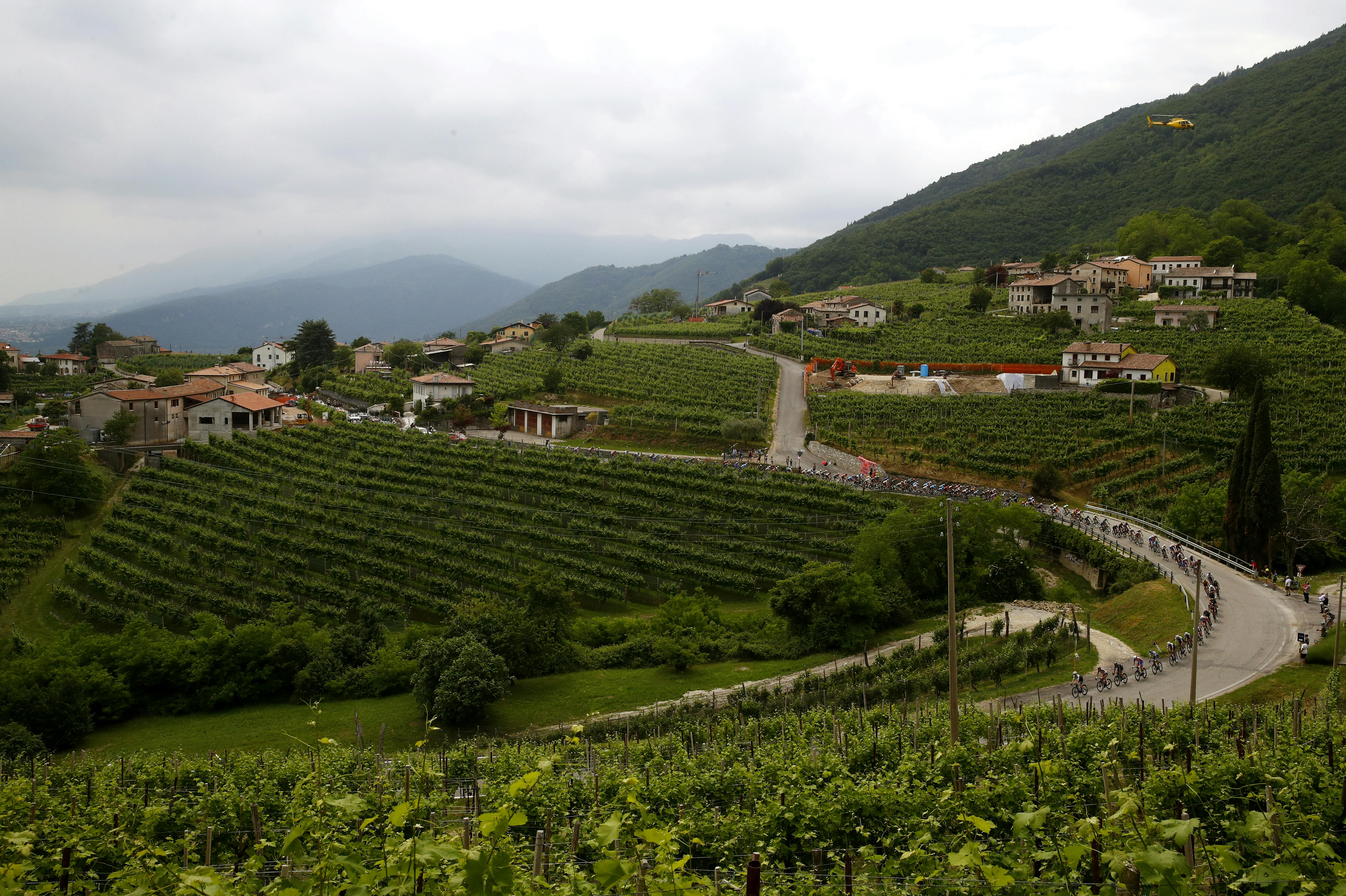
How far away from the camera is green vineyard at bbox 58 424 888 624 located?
32031mm

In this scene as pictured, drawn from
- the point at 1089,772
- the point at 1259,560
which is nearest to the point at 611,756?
the point at 1089,772

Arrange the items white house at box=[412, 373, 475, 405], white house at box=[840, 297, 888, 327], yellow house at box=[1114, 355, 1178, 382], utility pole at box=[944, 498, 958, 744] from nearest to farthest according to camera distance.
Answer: utility pole at box=[944, 498, 958, 744] < yellow house at box=[1114, 355, 1178, 382] < white house at box=[412, 373, 475, 405] < white house at box=[840, 297, 888, 327]

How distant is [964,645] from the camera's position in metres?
25.4

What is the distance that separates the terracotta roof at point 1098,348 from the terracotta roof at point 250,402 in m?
54.9

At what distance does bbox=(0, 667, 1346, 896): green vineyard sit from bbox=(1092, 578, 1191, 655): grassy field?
7390 millimetres

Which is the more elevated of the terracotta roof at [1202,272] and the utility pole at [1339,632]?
the terracotta roof at [1202,272]

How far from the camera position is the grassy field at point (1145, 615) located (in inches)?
958

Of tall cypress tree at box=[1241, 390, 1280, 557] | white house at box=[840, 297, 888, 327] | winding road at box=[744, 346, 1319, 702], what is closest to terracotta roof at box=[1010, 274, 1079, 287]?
white house at box=[840, 297, 888, 327]

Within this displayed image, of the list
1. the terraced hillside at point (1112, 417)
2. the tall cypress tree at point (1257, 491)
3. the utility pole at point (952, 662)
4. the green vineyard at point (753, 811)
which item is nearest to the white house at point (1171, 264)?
the terraced hillside at point (1112, 417)

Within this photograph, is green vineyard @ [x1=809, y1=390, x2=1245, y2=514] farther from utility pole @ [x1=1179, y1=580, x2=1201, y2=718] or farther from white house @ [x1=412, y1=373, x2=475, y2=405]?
white house @ [x1=412, y1=373, x2=475, y2=405]

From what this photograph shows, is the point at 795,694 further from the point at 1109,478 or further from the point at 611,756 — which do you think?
the point at 1109,478

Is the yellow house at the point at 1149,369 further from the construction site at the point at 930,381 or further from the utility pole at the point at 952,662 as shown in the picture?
the utility pole at the point at 952,662

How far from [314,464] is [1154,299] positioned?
7369 cm

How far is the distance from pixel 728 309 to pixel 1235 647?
272 feet
